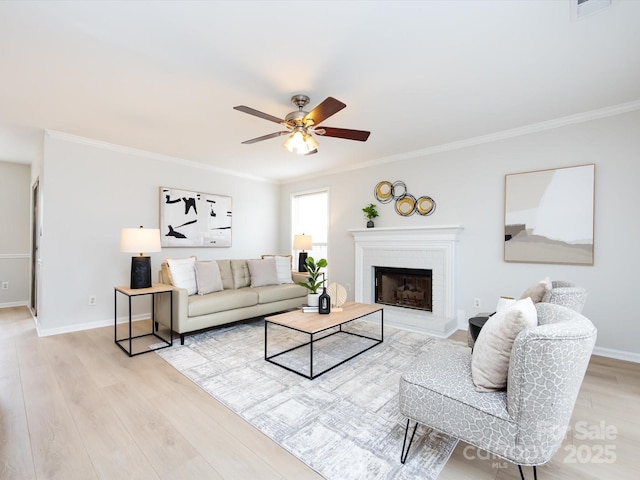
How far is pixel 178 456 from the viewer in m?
1.62

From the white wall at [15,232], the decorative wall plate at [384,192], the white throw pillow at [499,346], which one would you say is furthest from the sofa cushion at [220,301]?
the white wall at [15,232]

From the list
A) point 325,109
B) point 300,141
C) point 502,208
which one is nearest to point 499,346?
point 325,109

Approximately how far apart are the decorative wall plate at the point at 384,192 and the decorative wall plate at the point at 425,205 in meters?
0.46

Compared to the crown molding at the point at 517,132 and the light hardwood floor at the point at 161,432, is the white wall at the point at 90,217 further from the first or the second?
the crown molding at the point at 517,132

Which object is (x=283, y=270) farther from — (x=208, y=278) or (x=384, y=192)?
(x=384, y=192)

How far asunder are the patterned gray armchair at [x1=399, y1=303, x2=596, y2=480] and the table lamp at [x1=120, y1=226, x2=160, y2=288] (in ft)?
10.1

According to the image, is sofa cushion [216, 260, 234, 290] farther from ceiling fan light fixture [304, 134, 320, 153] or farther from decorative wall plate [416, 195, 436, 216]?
decorative wall plate [416, 195, 436, 216]

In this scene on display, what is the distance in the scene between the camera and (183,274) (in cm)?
365

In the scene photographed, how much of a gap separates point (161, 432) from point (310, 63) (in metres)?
2.65

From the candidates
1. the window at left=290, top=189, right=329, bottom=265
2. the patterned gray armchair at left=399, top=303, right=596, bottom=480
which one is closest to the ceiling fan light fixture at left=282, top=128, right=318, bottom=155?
the patterned gray armchair at left=399, top=303, right=596, bottom=480

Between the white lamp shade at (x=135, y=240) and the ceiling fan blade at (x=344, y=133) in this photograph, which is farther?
the white lamp shade at (x=135, y=240)

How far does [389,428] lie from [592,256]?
2.83m

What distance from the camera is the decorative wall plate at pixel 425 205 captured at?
165 inches

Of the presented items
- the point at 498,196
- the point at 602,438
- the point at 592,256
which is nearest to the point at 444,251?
the point at 498,196
